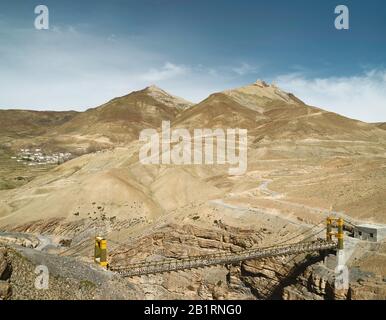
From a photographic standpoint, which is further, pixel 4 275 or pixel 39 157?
pixel 39 157

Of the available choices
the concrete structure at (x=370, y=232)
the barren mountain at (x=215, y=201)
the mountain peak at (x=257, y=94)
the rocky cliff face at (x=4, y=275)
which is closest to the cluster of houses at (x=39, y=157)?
the barren mountain at (x=215, y=201)

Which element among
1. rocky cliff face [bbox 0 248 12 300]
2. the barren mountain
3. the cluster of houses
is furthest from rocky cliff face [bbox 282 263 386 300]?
the cluster of houses

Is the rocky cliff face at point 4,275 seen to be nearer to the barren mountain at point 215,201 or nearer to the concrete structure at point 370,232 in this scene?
the barren mountain at point 215,201

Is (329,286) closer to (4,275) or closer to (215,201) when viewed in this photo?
Result: (4,275)

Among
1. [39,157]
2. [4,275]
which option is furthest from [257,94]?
[4,275]
